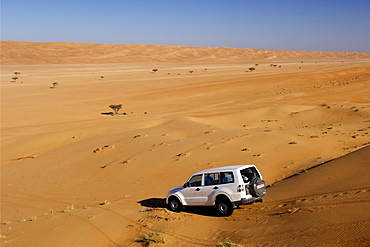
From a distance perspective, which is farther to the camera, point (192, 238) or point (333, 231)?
point (192, 238)

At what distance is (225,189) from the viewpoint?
10180mm

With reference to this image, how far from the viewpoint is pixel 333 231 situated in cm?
744

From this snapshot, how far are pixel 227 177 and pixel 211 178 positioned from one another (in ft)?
1.96

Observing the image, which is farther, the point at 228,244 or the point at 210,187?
the point at 210,187

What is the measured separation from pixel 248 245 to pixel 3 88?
63101 millimetres

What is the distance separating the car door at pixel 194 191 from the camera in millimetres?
10781

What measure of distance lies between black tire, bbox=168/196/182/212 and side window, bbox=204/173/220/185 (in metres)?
1.19

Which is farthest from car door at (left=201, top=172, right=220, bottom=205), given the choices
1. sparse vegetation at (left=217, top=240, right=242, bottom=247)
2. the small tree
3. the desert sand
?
the small tree

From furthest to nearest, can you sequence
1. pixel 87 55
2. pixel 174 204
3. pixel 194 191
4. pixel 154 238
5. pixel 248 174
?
pixel 87 55 < pixel 174 204 < pixel 194 191 < pixel 248 174 < pixel 154 238

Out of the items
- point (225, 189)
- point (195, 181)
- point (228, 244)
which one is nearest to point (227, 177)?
point (225, 189)

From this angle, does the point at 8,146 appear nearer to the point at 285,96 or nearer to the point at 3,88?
the point at 285,96

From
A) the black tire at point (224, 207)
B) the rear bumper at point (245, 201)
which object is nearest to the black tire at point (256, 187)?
the rear bumper at point (245, 201)

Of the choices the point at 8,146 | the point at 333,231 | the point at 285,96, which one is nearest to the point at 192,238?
the point at 333,231

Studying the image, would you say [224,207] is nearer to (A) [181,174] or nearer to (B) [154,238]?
(B) [154,238]
